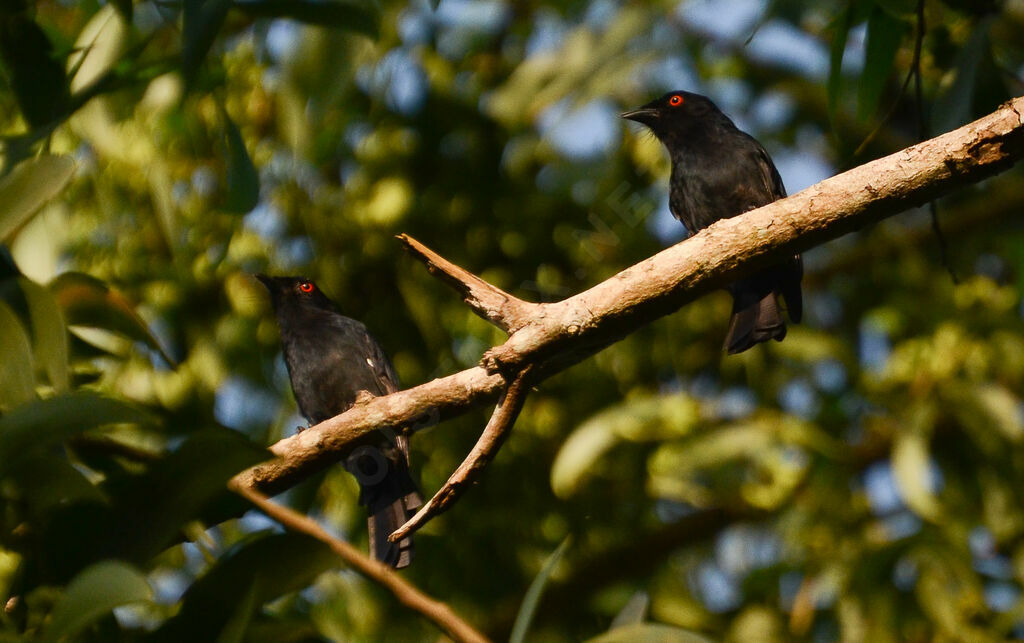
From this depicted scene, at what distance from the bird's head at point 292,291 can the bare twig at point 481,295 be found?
2187mm

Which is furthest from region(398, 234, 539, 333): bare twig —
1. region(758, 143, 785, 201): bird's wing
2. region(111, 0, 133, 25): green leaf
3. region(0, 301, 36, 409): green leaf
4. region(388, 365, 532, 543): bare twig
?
region(758, 143, 785, 201): bird's wing

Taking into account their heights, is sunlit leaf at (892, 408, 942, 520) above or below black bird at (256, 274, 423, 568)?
below

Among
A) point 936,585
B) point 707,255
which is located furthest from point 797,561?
point 707,255

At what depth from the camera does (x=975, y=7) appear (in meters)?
3.61

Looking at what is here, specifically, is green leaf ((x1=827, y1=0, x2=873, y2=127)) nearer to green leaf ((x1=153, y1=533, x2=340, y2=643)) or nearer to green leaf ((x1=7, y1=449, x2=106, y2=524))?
green leaf ((x1=153, y1=533, x2=340, y2=643))

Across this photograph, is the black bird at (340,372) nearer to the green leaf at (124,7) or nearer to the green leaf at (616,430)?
the green leaf at (616,430)

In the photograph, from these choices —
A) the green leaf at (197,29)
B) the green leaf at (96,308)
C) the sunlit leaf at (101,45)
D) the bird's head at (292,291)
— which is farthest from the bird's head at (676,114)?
the green leaf at (96,308)

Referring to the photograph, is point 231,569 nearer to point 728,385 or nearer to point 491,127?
point 491,127

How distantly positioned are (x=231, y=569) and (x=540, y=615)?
3543 mm

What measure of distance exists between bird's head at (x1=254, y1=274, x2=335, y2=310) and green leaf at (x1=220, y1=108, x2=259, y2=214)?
1627 mm

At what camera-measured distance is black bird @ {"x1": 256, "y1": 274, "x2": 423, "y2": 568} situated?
3.96 meters

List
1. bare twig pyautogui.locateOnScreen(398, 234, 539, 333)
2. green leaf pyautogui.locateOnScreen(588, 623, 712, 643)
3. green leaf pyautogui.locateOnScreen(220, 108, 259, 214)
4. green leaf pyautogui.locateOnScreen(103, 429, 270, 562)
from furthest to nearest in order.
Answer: green leaf pyautogui.locateOnScreen(220, 108, 259, 214)
bare twig pyautogui.locateOnScreen(398, 234, 539, 333)
green leaf pyautogui.locateOnScreen(588, 623, 712, 643)
green leaf pyautogui.locateOnScreen(103, 429, 270, 562)

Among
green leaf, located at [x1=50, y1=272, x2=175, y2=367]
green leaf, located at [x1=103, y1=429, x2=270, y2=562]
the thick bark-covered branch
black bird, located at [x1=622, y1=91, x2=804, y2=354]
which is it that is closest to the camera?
green leaf, located at [x1=103, y1=429, x2=270, y2=562]

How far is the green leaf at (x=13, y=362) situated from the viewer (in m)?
2.26
